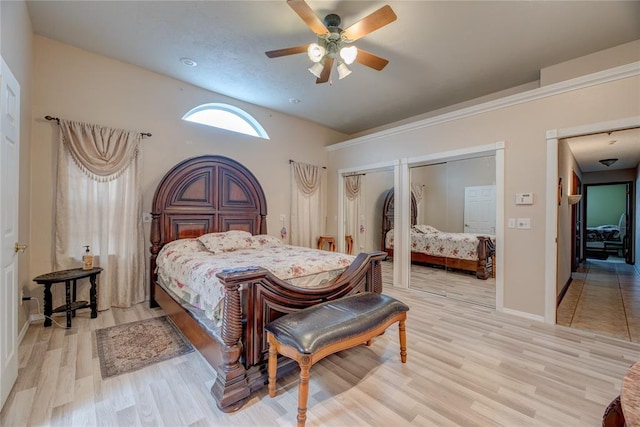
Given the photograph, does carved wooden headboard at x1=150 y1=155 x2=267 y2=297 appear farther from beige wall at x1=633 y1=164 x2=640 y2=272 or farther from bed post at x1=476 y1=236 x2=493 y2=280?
beige wall at x1=633 y1=164 x2=640 y2=272

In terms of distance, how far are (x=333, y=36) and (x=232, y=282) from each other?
2.26 meters

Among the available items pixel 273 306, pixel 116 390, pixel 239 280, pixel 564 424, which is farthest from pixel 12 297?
pixel 564 424

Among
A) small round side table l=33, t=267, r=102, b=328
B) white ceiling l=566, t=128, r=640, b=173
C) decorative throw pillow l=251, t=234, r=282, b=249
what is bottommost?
small round side table l=33, t=267, r=102, b=328

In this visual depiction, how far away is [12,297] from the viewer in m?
1.77

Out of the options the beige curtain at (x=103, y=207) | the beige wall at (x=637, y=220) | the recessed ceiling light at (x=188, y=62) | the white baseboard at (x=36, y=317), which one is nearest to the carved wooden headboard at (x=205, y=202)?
the beige curtain at (x=103, y=207)

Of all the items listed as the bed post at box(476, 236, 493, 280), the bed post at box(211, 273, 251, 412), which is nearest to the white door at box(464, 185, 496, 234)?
the bed post at box(476, 236, 493, 280)

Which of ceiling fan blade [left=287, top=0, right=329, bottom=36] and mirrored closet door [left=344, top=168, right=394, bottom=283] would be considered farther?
mirrored closet door [left=344, top=168, right=394, bottom=283]

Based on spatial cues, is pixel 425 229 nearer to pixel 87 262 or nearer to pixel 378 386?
pixel 378 386

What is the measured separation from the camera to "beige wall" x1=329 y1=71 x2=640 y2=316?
8.86 ft

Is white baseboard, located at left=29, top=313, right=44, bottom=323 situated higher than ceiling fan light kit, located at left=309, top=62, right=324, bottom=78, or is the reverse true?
ceiling fan light kit, located at left=309, top=62, right=324, bottom=78

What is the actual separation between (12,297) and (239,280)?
1538mm

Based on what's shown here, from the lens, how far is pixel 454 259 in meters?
4.55

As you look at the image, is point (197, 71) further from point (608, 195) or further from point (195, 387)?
point (608, 195)

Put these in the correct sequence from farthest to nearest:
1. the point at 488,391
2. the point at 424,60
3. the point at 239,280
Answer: the point at 424,60 < the point at 488,391 < the point at 239,280
